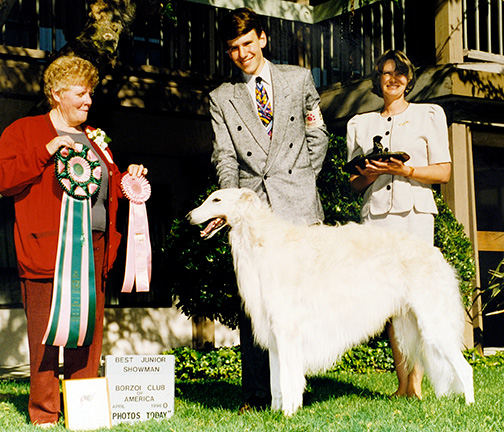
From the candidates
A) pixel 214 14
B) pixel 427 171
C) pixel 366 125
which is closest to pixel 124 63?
pixel 214 14

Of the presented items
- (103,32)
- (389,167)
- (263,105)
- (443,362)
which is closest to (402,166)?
(389,167)

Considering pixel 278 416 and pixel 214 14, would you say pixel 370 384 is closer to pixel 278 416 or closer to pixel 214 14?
pixel 278 416

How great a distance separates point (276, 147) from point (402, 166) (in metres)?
0.87

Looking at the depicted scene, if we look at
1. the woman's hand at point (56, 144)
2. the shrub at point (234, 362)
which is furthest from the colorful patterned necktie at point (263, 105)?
the shrub at point (234, 362)

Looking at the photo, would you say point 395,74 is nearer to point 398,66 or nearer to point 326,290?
point 398,66

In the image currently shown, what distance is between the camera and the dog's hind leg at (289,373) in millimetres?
4191

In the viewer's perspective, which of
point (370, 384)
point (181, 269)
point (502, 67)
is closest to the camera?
point (370, 384)

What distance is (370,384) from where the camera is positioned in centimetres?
607

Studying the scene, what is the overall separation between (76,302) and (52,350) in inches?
13.1

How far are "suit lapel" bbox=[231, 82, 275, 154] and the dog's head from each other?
1.50ft

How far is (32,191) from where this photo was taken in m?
4.21

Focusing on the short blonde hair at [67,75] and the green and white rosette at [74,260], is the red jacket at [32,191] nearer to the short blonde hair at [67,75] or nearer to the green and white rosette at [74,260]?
the green and white rosette at [74,260]

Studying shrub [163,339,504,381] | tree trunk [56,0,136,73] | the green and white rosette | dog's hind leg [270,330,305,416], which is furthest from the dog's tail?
tree trunk [56,0,136,73]

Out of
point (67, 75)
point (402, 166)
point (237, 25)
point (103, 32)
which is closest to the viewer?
point (67, 75)
